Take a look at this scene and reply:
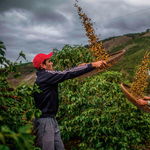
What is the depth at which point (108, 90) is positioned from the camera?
3.33 meters

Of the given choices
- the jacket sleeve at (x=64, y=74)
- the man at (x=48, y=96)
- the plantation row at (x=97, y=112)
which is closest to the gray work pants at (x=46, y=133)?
the man at (x=48, y=96)

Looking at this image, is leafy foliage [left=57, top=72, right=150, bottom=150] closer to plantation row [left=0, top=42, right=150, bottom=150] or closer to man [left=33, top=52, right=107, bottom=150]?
plantation row [left=0, top=42, right=150, bottom=150]

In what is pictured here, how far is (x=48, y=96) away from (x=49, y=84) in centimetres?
18

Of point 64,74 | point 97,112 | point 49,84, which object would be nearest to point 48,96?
point 49,84

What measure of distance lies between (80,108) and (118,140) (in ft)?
4.03

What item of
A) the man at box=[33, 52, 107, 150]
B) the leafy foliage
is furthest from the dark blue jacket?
the leafy foliage

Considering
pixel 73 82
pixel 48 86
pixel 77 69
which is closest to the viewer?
pixel 77 69

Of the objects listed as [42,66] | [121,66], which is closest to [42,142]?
[42,66]

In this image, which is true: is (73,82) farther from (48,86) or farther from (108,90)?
(48,86)

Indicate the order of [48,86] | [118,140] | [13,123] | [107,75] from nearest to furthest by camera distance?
[13,123] < [48,86] < [118,140] < [107,75]

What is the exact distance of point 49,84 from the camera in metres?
1.64

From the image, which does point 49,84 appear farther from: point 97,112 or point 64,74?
point 97,112

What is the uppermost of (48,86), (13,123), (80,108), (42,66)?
(42,66)

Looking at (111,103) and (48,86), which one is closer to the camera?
(48,86)
